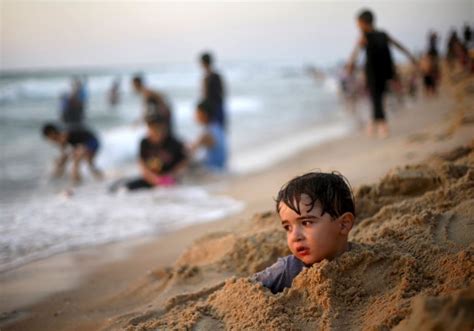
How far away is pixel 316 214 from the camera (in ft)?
6.31

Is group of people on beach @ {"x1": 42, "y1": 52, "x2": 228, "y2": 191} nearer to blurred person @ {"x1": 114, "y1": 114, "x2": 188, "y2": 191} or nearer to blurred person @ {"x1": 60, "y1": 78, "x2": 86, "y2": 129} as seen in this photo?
blurred person @ {"x1": 114, "y1": 114, "x2": 188, "y2": 191}

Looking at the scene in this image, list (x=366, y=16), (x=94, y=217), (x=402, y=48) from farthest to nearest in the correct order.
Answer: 1. (x=366, y=16)
2. (x=402, y=48)
3. (x=94, y=217)

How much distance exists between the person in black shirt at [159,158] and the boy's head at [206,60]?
173cm

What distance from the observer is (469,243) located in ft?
6.44

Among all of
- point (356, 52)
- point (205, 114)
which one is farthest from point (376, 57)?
point (205, 114)

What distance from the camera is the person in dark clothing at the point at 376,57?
Answer: 20.0 ft

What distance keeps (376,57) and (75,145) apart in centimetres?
489

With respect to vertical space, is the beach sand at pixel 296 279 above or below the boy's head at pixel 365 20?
below

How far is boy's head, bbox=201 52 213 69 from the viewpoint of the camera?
7.63 m

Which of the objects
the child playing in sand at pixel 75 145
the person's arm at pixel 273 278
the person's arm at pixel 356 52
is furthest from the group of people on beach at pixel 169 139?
the person's arm at pixel 273 278

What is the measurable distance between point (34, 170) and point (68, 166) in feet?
2.12

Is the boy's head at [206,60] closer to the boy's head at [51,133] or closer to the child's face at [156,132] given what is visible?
the child's face at [156,132]

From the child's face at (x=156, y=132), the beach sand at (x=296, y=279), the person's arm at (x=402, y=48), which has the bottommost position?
the beach sand at (x=296, y=279)

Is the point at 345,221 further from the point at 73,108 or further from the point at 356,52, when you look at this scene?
the point at 73,108
